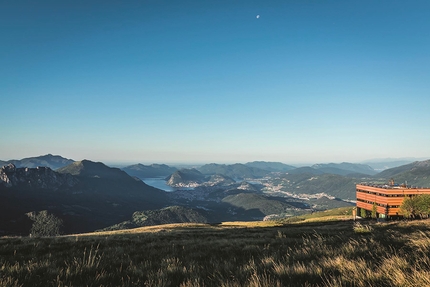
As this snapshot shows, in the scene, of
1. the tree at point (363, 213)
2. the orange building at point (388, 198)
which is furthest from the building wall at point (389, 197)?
the tree at point (363, 213)

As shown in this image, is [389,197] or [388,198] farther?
[389,197]

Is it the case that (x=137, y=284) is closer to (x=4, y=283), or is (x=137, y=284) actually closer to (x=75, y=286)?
(x=75, y=286)

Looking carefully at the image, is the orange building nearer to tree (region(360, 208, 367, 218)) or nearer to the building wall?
the building wall

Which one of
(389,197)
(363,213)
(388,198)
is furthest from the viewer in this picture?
(363,213)

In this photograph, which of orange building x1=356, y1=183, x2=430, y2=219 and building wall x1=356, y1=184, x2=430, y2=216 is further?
building wall x1=356, y1=184, x2=430, y2=216

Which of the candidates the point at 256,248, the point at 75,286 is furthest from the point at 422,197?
the point at 75,286

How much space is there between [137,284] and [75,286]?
1.17m

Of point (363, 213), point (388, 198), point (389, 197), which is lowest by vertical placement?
point (363, 213)

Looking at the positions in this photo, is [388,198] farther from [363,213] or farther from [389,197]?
[363,213]

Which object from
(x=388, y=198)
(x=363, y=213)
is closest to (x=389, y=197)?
(x=388, y=198)

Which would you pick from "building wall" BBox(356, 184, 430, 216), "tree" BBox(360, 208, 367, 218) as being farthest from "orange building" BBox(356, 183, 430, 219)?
"tree" BBox(360, 208, 367, 218)

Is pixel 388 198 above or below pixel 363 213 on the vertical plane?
above

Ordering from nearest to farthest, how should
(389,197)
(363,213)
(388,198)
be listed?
(388,198) → (389,197) → (363,213)

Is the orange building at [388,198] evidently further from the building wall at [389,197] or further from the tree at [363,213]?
the tree at [363,213]
